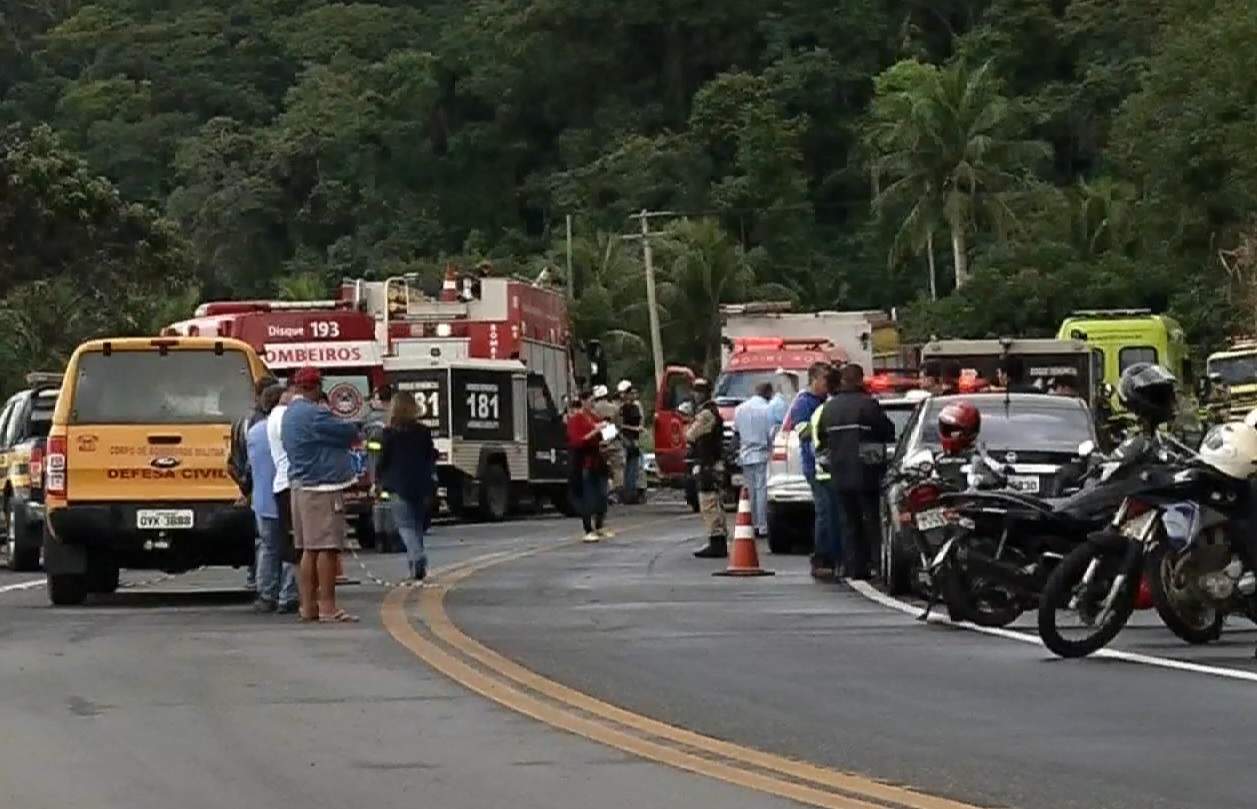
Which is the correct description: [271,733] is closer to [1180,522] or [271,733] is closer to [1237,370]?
[1180,522]

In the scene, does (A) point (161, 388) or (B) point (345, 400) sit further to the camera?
(B) point (345, 400)

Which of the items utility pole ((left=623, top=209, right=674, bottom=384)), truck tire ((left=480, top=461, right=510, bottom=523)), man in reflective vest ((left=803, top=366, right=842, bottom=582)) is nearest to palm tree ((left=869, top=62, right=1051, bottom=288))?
utility pole ((left=623, top=209, right=674, bottom=384))

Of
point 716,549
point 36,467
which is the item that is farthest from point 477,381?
point 36,467

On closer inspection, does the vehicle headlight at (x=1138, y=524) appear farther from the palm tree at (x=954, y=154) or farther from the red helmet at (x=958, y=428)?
the palm tree at (x=954, y=154)

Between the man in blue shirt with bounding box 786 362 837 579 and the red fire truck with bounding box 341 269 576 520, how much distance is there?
42.2 ft

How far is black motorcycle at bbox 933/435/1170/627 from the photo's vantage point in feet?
53.4

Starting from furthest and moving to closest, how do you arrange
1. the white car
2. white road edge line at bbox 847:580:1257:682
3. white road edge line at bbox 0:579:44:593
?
1. the white car
2. white road edge line at bbox 0:579:44:593
3. white road edge line at bbox 847:580:1257:682

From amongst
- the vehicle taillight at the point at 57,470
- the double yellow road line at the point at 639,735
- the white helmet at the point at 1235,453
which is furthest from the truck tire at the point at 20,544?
the white helmet at the point at 1235,453

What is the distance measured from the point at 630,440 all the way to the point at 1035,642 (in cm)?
2956

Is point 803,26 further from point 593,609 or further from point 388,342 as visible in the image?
point 593,609

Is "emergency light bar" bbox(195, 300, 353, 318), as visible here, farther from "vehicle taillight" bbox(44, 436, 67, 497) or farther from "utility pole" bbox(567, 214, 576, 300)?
"utility pole" bbox(567, 214, 576, 300)

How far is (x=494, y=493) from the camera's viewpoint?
39750mm

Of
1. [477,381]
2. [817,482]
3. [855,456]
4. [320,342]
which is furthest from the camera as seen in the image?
[477,381]

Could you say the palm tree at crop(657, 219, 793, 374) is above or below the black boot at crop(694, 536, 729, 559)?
above
